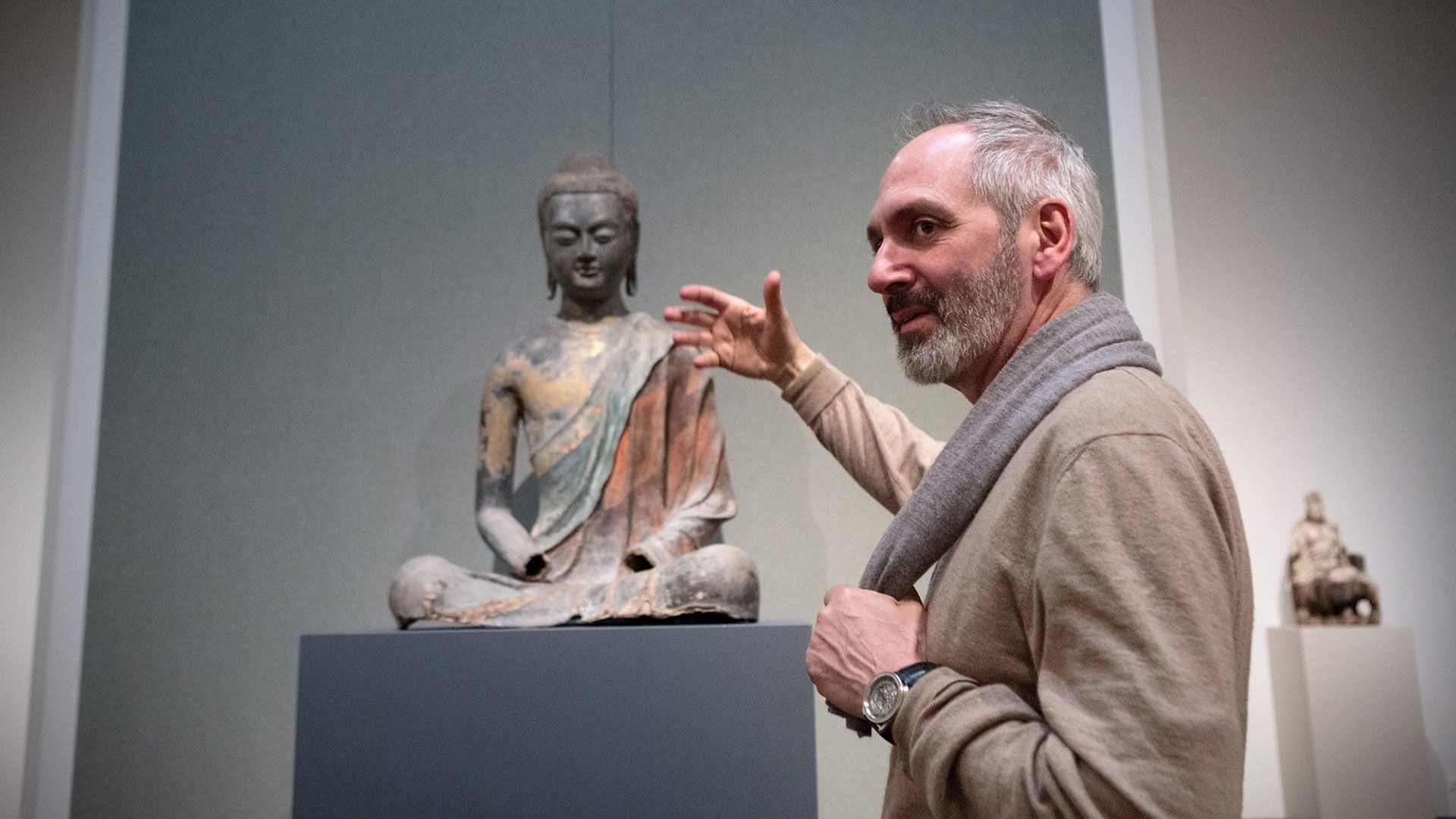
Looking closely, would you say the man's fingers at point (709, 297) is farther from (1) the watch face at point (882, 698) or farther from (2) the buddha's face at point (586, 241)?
(2) the buddha's face at point (586, 241)

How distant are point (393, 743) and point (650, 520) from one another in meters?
0.88

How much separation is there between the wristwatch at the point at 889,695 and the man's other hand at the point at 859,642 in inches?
1.0

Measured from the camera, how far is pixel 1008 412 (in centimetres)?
120

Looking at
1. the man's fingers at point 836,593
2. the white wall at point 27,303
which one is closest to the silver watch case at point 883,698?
the man's fingers at point 836,593

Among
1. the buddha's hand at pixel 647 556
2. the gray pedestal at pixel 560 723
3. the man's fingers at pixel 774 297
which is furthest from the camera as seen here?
the buddha's hand at pixel 647 556

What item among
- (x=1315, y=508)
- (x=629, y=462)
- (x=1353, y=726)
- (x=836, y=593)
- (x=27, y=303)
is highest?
(x=27, y=303)

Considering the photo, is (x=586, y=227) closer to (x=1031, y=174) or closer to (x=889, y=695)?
(x=1031, y=174)

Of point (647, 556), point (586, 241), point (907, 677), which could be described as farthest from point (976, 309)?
point (586, 241)

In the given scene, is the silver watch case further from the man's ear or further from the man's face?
the man's ear

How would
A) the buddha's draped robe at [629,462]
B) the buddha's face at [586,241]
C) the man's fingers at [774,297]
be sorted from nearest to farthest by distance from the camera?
the man's fingers at [774,297] < the buddha's draped robe at [629,462] < the buddha's face at [586,241]

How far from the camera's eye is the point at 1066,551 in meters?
1.03

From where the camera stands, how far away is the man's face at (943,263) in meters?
1.32

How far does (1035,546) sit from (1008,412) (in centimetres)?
16

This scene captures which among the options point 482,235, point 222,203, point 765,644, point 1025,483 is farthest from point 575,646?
point 222,203
